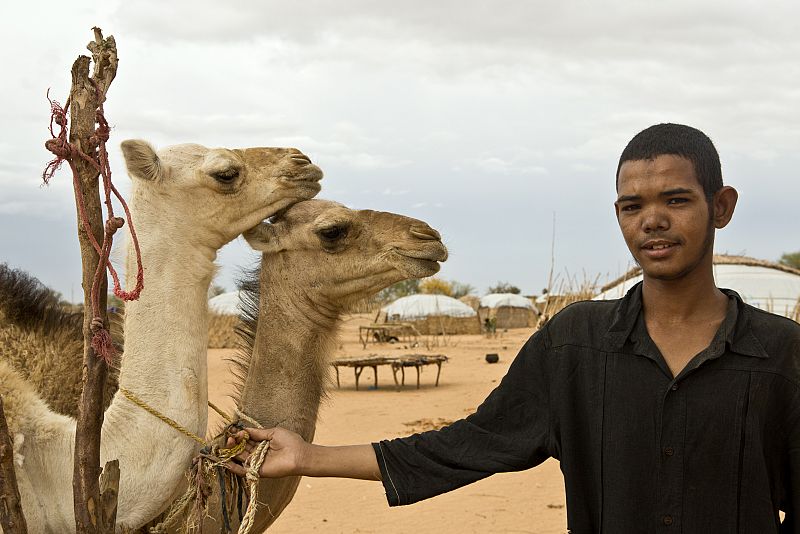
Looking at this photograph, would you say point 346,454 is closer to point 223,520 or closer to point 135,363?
point 223,520

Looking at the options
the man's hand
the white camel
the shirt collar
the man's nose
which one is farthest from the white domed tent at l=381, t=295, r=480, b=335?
the man's nose

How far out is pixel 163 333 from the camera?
9.52 ft

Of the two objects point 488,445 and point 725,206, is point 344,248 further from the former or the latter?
point 725,206

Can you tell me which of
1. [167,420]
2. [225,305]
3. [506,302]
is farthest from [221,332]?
[167,420]

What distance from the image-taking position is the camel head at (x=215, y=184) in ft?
10.2

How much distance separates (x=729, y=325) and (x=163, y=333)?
6.17 feet

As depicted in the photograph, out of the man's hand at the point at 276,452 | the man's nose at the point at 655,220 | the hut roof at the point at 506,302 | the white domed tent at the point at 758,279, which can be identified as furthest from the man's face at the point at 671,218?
the hut roof at the point at 506,302

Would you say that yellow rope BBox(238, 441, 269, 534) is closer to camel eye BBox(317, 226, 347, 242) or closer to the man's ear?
camel eye BBox(317, 226, 347, 242)

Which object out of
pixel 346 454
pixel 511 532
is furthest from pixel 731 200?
pixel 511 532

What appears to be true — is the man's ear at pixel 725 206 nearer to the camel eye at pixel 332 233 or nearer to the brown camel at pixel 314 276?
the brown camel at pixel 314 276

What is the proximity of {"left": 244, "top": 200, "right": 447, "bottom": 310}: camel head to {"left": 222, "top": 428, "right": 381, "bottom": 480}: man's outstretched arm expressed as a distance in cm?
94

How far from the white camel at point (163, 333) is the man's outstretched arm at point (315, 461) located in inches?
12.6

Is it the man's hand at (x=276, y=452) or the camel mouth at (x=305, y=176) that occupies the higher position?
the camel mouth at (x=305, y=176)

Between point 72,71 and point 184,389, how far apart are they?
1117 mm
